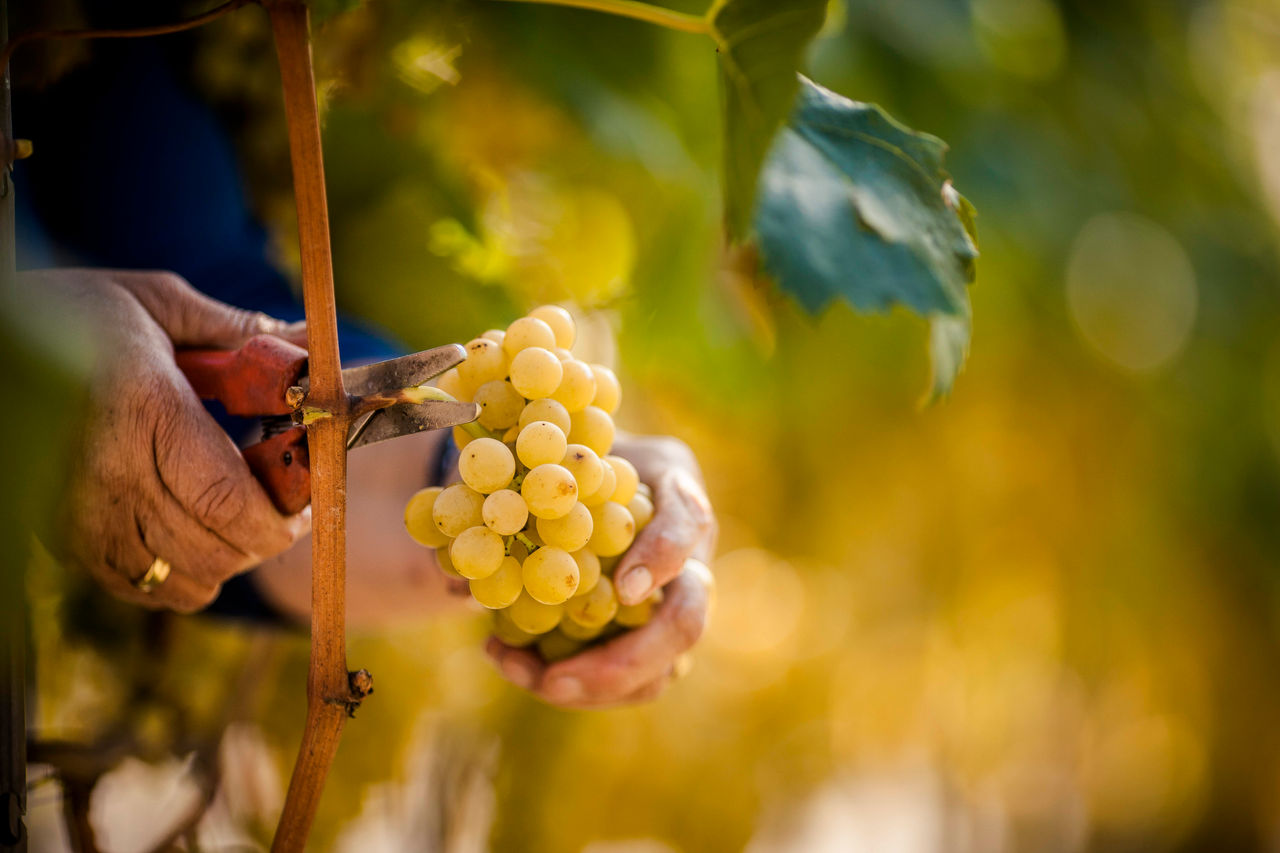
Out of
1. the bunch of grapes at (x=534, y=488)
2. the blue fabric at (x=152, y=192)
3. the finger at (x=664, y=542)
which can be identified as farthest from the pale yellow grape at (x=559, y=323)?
the blue fabric at (x=152, y=192)

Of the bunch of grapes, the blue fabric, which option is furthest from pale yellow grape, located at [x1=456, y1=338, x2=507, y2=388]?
the blue fabric

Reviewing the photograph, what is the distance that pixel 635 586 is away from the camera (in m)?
0.41

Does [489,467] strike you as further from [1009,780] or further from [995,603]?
[1009,780]

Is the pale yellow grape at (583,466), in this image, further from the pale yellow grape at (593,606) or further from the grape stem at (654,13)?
the grape stem at (654,13)

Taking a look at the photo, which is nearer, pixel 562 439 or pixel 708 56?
pixel 562 439

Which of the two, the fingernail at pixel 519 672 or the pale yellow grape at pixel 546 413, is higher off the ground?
the pale yellow grape at pixel 546 413

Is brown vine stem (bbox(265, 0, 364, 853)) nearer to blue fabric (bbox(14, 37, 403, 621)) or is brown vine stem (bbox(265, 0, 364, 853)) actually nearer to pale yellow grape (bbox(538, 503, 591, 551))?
pale yellow grape (bbox(538, 503, 591, 551))

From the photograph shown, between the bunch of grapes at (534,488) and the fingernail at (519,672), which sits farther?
the fingernail at (519,672)

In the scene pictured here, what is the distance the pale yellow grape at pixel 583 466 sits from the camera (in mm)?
346

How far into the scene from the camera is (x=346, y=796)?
900 mm

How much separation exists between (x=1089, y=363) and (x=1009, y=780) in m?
0.85

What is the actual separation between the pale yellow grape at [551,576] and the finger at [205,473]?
11 cm

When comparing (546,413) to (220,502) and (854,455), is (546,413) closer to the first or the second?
(220,502)

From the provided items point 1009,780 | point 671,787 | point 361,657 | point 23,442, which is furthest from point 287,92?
point 1009,780
